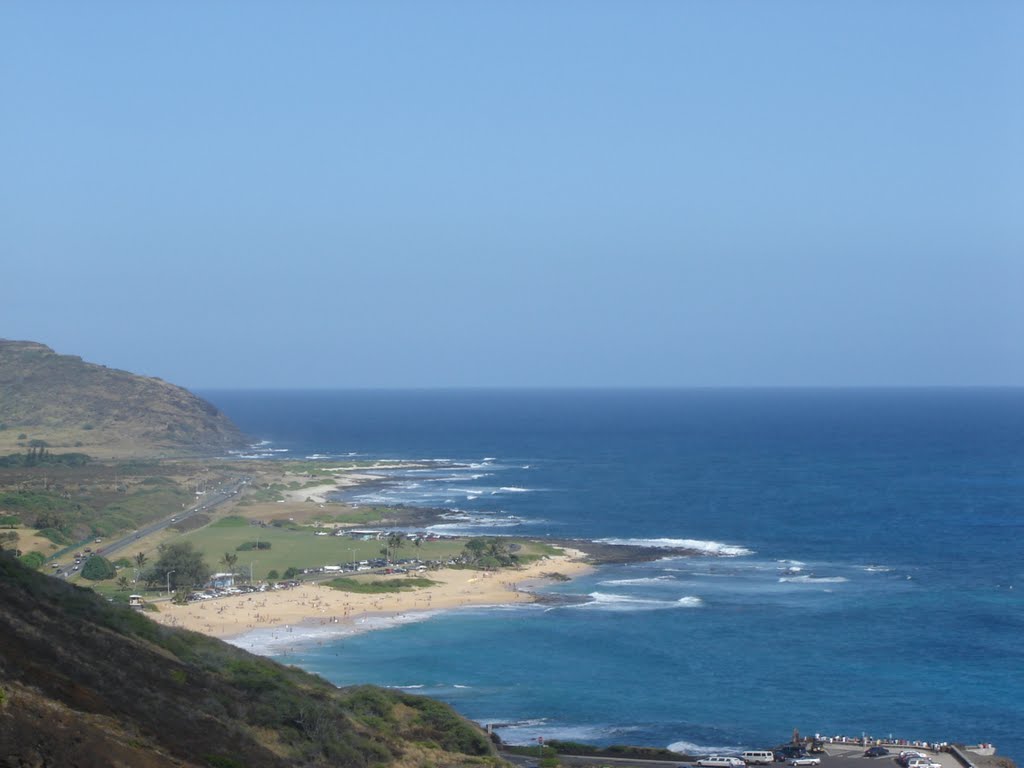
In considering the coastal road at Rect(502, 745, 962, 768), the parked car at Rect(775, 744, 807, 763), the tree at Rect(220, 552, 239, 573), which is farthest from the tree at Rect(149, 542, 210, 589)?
the parked car at Rect(775, 744, 807, 763)

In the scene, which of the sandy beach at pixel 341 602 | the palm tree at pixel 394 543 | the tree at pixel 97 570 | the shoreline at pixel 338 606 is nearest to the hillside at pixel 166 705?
the shoreline at pixel 338 606

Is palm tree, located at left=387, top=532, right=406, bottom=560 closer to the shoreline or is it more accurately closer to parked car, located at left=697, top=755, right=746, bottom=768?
the shoreline

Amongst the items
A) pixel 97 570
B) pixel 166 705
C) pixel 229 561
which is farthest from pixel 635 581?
pixel 166 705

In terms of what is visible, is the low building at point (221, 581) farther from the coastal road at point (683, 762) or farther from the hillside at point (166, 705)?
the coastal road at point (683, 762)

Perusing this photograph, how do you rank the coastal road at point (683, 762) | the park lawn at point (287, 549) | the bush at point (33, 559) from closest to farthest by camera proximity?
the coastal road at point (683, 762) < the bush at point (33, 559) < the park lawn at point (287, 549)

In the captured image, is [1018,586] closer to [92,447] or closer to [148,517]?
[148,517]

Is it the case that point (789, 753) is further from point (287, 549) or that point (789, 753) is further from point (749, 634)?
point (287, 549)

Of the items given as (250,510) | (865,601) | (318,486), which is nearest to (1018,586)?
(865,601)
